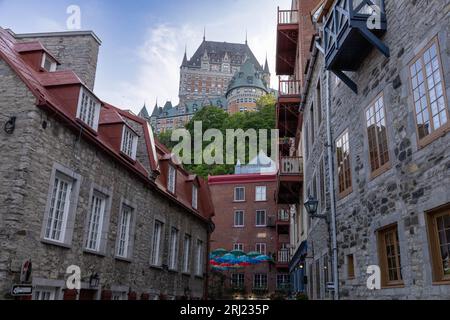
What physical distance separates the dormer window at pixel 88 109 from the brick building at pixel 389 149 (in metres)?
6.42

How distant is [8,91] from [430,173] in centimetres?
865

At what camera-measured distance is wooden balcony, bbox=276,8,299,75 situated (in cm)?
2107

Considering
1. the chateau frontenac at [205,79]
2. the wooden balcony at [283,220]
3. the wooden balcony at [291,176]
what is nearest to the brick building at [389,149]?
the wooden balcony at [291,176]

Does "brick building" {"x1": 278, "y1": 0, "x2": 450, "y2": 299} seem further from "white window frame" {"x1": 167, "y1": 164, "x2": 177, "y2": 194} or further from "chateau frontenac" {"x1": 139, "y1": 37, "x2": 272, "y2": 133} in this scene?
"chateau frontenac" {"x1": 139, "y1": 37, "x2": 272, "y2": 133}

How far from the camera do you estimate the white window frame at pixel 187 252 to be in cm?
1888

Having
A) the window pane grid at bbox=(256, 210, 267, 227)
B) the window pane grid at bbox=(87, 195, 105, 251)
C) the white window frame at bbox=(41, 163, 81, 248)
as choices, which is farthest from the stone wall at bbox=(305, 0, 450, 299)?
the window pane grid at bbox=(256, 210, 267, 227)

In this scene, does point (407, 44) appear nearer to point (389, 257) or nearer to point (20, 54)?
point (389, 257)

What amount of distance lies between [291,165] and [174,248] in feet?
23.4

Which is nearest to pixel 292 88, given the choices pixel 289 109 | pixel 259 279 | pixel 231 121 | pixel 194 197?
pixel 289 109

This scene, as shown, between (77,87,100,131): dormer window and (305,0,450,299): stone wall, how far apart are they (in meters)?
6.91

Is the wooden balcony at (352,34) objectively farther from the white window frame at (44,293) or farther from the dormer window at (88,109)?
the white window frame at (44,293)

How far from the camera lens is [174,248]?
57.6 feet
